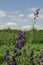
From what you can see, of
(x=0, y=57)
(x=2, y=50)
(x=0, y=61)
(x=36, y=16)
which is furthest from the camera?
(x=36, y=16)

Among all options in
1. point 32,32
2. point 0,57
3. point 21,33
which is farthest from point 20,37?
point 32,32

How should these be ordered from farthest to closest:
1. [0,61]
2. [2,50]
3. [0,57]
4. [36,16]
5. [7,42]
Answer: [7,42], [36,16], [2,50], [0,57], [0,61]

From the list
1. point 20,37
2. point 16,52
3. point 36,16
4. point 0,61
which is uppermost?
point 36,16

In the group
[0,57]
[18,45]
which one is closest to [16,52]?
[18,45]

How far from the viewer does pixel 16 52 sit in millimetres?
4027

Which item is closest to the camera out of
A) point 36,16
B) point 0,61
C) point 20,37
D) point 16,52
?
point 20,37

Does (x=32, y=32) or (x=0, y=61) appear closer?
(x=0, y=61)

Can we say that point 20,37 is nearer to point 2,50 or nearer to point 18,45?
point 18,45

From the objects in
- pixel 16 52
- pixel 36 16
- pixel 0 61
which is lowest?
pixel 0 61

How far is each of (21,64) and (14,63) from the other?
57.9 inches

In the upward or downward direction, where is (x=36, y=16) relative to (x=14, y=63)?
upward

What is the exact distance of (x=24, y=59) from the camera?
5770 mm

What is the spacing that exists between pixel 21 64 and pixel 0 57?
1.72m

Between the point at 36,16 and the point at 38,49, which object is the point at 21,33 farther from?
the point at 36,16
